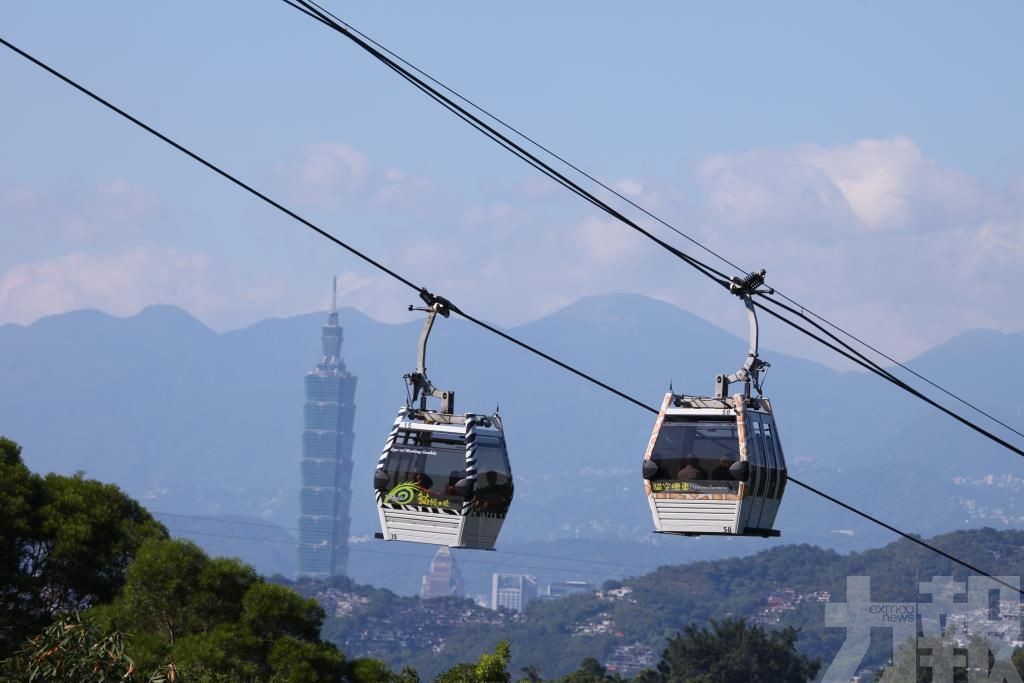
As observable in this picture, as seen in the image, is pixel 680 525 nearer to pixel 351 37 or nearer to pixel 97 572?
pixel 351 37

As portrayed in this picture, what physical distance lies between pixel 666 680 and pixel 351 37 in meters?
123

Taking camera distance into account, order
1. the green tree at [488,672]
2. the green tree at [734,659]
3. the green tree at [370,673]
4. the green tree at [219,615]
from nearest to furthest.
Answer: the green tree at [488,672] → the green tree at [219,615] → the green tree at [370,673] → the green tree at [734,659]

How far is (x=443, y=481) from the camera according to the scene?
25.3 metres

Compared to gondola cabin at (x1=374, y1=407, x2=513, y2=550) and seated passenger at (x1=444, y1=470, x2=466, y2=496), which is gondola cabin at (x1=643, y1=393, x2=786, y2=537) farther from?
seated passenger at (x1=444, y1=470, x2=466, y2=496)

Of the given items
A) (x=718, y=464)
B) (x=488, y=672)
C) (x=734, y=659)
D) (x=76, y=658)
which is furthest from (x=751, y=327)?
(x=734, y=659)

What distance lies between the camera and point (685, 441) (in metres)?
24.3

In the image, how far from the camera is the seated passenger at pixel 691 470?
24078mm

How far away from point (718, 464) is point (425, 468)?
4.39 m

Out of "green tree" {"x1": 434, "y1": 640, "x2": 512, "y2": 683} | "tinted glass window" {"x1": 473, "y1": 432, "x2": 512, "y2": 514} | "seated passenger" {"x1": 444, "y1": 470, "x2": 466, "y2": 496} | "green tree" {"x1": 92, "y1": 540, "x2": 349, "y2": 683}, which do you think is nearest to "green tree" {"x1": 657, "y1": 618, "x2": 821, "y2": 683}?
"green tree" {"x1": 92, "y1": 540, "x2": 349, "y2": 683}

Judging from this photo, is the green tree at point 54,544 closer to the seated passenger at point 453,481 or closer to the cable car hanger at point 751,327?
the seated passenger at point 453,481

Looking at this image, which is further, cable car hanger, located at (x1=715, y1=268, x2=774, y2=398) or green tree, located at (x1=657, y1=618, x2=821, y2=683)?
green tree, located at (x1=657, y1=618, x2=821, y2=683)

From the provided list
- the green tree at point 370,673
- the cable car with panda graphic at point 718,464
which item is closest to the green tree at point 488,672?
the green tree at point 370,673

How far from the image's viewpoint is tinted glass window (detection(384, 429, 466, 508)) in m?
25.3

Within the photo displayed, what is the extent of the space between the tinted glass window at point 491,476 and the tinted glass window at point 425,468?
0.89 ft
